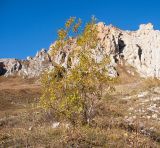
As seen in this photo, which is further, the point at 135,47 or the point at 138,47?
the point at 135,47

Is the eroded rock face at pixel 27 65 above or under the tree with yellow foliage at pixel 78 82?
above

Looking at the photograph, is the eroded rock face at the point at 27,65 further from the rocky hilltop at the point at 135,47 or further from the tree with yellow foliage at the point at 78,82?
the tree with yellow foliage at the point at 78,82

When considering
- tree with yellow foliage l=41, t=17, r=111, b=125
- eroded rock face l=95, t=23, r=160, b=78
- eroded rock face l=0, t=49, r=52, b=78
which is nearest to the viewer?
tree with yellow foliage l=41, t=17, r=111, b=125

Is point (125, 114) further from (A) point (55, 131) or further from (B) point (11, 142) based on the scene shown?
(B) point (11, 142)

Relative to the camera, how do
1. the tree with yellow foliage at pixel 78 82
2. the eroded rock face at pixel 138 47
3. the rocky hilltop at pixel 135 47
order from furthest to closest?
1. the eroded rock face at pixel 138 47
2. the rocky hilltop at pixel 135 47
3. the tree with yellow foliage at pixel 78 82

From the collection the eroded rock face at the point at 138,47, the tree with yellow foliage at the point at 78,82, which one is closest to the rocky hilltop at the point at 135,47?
the eroded rock face at the point at 138,47

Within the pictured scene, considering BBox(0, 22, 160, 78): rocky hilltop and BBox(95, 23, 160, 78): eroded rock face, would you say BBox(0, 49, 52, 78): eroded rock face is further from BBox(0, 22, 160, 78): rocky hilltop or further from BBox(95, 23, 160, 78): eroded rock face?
BBox(95, 23, 160, 78): eroded rock face

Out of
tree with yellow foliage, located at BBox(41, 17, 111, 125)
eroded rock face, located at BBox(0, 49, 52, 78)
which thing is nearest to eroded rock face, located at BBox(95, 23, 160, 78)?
eroded rock face, located at BBox(0, 49, 52, 78)

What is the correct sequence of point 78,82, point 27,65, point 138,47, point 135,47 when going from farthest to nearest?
point 27,65, point 135,47, point 138,47, point 78,82

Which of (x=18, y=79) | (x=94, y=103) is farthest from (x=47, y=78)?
(x=18, y=79)

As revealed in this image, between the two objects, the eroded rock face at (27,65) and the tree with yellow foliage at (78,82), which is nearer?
the tree with yellow foliage at (78,82)

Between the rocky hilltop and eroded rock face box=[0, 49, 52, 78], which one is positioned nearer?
the rocky hilltop

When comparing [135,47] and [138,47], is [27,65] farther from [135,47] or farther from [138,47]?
[138,47]

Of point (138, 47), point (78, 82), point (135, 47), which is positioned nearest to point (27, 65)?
point (135, 47)
